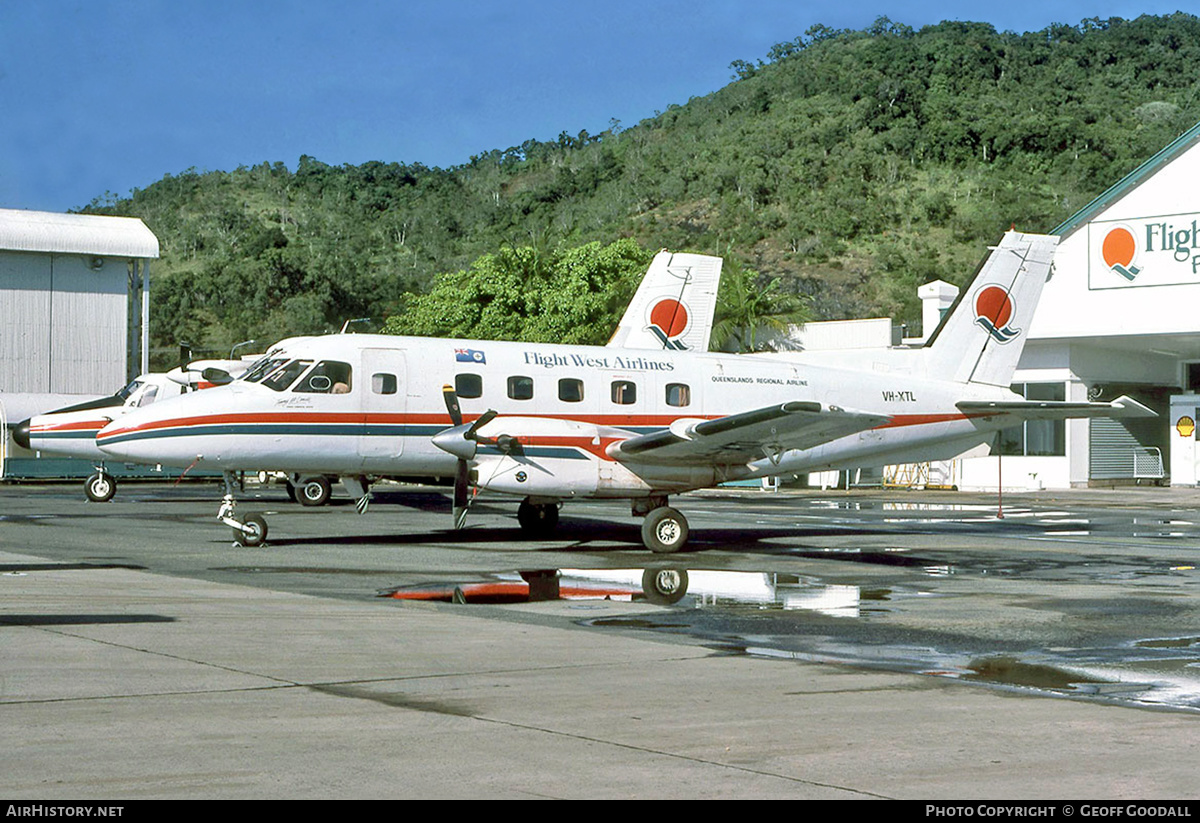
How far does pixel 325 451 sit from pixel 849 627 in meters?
10.2

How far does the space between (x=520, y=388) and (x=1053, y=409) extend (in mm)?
9185

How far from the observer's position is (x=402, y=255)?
122 m

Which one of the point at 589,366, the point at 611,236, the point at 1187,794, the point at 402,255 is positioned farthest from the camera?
the point at 402,255

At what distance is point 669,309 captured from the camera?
30.8m

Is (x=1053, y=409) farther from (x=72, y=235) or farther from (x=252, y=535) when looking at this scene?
(x=72, y=235)

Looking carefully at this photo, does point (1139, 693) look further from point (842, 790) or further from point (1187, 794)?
point (842, 790)

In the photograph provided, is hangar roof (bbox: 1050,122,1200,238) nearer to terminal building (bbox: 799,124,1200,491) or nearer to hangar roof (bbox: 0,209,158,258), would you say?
terminal building (bbox: 799,124,1200,491)

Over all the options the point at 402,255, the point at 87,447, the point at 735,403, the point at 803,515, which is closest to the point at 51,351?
the point at 87,447

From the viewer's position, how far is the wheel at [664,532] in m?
20.2

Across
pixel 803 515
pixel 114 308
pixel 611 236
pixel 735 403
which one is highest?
pixel 611 236

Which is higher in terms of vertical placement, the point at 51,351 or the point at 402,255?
the point at 402,255

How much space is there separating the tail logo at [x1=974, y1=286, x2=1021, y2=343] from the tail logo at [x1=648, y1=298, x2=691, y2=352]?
8136 millimetres

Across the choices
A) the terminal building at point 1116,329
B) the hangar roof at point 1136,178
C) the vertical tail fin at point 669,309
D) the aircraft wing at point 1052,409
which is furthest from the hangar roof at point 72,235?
the aircraft wing at point 1052,409

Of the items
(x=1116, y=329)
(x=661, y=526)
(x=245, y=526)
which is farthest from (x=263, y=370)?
(x=1116, y=329)
